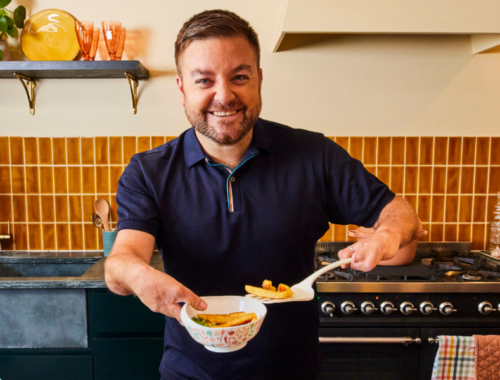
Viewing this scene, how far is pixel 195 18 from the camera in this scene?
3.48ft

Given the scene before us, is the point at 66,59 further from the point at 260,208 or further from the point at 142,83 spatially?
the point at 260,208

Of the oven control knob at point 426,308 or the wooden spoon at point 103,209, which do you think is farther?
the wooden spoon at point 103,209

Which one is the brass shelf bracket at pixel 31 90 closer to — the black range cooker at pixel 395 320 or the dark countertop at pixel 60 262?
the dark countertop at pixel 60 262

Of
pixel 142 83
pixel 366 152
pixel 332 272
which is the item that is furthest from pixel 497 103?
pixel 142 83

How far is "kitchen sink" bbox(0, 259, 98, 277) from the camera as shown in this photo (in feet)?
6.57

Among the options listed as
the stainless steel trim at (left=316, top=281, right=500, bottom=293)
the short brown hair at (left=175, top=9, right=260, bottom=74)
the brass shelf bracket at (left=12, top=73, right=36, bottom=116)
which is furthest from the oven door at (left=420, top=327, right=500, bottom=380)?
the brass shelf bracket at (left=12, top=73, right=36, bottom=116)

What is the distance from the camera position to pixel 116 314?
1593 mm

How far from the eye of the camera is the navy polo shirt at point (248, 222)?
108 centimetres

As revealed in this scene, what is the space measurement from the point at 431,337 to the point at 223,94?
1.21 meters

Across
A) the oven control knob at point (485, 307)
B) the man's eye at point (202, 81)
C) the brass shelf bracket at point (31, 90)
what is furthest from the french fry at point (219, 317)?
the brass shelf bracket at point (31, 90)

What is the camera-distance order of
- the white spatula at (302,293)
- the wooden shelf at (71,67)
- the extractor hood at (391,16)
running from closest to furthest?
the white spatula at (302,293) → the extractor hood at (391,16) → the wooden shelf at (71,67)

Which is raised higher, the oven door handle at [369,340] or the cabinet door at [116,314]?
the cabinet door at [116,314]

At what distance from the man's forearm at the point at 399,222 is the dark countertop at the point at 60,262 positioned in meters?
1.04

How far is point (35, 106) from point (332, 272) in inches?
64.7
